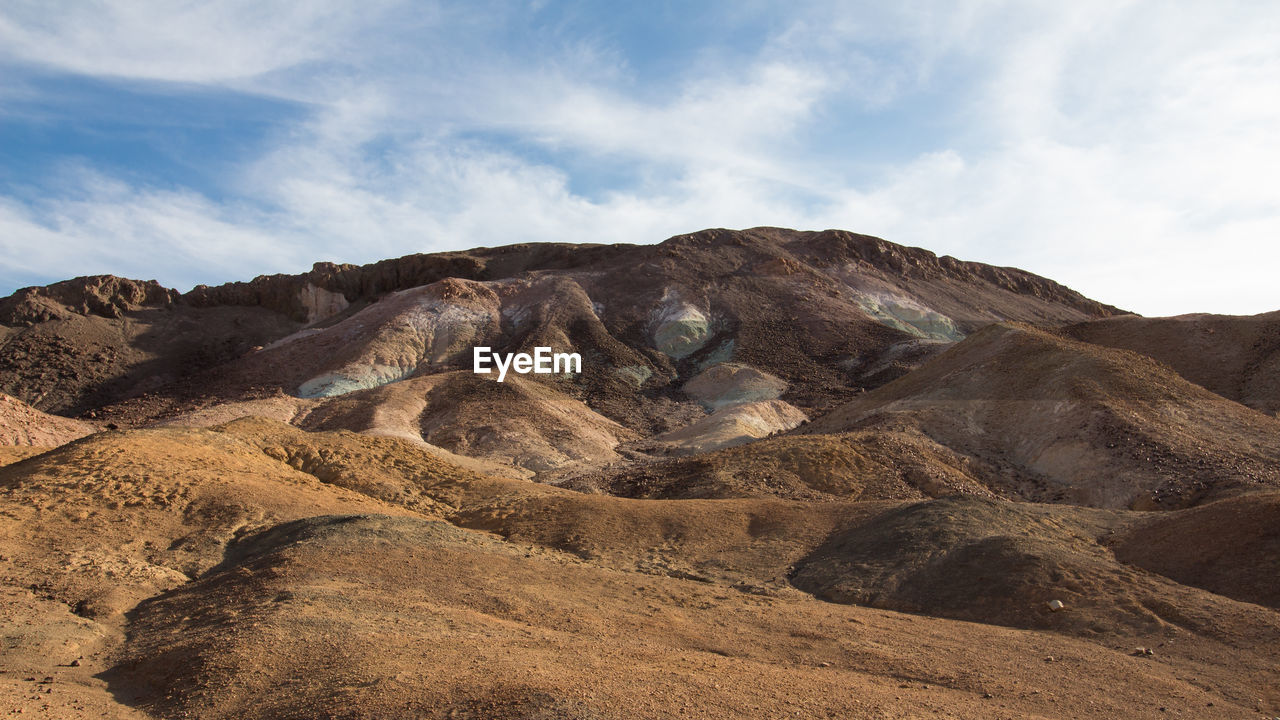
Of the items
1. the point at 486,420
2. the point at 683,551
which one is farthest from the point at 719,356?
the point at 683,551

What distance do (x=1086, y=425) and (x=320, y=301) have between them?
199 ft

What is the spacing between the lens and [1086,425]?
85.6ft

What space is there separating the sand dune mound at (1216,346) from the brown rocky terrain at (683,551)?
6.2 inches

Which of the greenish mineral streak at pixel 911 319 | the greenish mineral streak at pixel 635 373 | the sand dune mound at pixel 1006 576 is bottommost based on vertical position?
the sand dune mound at pixel 1006 576

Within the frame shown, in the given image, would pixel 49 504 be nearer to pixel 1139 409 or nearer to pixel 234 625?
pixel 234 625

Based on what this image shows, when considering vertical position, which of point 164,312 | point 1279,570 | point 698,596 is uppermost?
point 164,312

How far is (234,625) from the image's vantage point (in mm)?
9875

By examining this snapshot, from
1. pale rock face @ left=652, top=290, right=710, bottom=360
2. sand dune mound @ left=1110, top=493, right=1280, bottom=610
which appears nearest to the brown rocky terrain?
sand dune mound @ left=1110, top=493, right=1280, bottom=610

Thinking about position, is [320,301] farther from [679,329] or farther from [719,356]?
[719,356]

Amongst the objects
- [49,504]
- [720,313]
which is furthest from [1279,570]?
[720,313]

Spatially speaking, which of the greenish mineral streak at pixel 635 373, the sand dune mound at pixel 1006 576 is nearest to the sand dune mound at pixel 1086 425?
the sand dune mound at pixel 1006 576

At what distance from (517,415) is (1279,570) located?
93.1 ft

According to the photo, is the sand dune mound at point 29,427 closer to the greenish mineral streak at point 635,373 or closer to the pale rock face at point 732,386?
the greenish mineral streak at point 635,373

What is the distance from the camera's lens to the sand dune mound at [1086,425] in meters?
23.2
